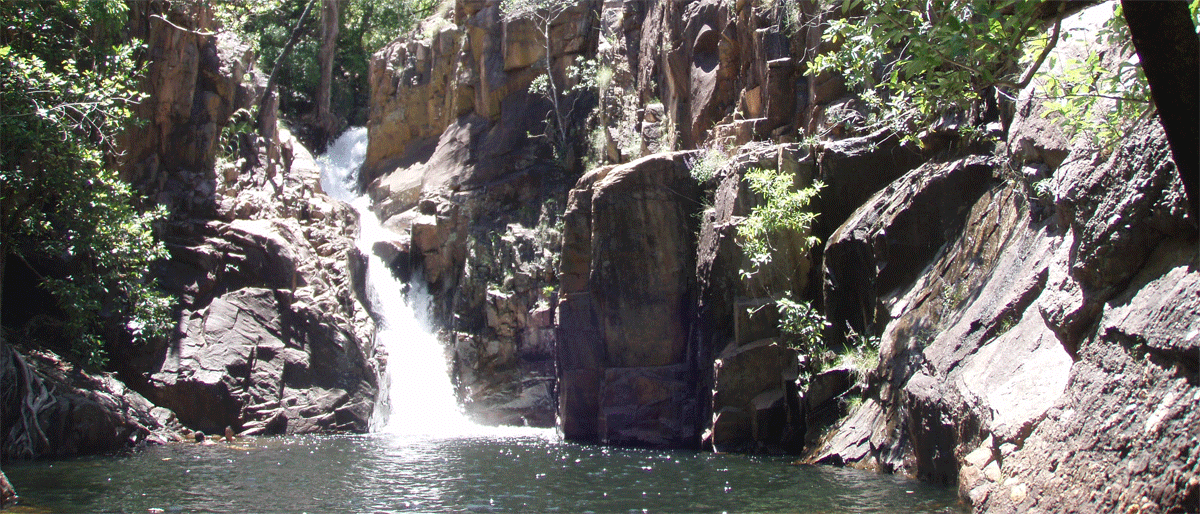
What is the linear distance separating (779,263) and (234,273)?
13969 mm

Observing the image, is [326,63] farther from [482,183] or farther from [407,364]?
[407,364]

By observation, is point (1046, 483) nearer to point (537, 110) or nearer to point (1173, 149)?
point (1173, 149)

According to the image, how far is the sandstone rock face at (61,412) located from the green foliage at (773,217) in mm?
12651

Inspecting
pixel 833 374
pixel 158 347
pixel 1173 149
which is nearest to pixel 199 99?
pixel 158 347

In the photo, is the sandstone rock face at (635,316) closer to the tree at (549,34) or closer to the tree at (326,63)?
the tree at (549,34)

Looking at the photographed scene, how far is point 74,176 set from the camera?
16859mm

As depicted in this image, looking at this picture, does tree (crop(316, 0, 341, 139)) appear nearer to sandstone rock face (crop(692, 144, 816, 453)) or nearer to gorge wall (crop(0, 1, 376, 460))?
gorge wall (crop(0, 1, 376, 460))

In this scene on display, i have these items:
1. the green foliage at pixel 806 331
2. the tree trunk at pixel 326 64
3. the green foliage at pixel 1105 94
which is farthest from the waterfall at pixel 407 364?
the green foliage at pixel 1105 94

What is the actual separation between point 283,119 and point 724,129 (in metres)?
24.2

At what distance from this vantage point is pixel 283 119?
3672 centimetres

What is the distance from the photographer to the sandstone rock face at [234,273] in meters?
19.7

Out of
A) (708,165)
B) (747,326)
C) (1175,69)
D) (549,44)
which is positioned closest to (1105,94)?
(1175,69)

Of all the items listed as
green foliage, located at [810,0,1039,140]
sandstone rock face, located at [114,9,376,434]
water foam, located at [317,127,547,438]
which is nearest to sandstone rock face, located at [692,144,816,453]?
water foam, located at [317,127,547,438]

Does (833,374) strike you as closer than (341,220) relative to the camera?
Yes
